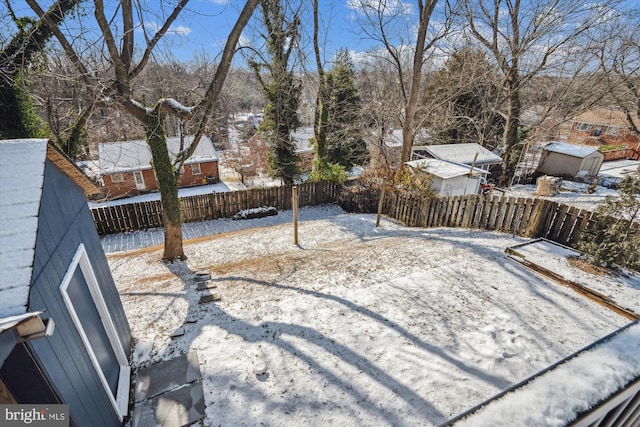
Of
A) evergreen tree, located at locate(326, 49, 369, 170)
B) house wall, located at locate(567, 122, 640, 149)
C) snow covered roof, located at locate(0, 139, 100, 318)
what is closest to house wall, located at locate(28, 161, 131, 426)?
snow covered roof, located at locate(0, 139, 100, 318)

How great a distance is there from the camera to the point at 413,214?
34.3 feet

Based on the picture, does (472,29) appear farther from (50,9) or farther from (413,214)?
(50,9)

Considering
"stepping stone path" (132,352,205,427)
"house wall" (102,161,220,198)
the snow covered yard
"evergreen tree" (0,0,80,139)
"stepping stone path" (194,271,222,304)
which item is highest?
"evergreen tree" (0,0,80,139)

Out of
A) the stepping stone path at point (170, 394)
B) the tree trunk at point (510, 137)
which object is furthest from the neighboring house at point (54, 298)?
the tree trunk at point (510, 137)

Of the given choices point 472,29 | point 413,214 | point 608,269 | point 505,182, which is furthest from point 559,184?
point 608,269

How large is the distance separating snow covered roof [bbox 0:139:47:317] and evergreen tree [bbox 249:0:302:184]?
11006 millimetres

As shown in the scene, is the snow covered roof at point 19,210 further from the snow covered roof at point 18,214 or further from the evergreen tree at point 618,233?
the evergreen tree at point 618,233

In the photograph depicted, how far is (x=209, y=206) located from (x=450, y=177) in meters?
10.3

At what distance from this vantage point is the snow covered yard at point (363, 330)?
3323 millimetres

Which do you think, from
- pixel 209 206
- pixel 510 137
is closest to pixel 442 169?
pixel 510 137

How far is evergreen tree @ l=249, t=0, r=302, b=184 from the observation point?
12.5 meters

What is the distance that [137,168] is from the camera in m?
18.0

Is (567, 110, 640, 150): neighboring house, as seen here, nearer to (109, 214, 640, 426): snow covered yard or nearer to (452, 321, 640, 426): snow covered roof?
(109, 214, 640, 426): snow covered yard

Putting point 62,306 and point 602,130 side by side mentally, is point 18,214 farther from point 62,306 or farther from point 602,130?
point 602,130
